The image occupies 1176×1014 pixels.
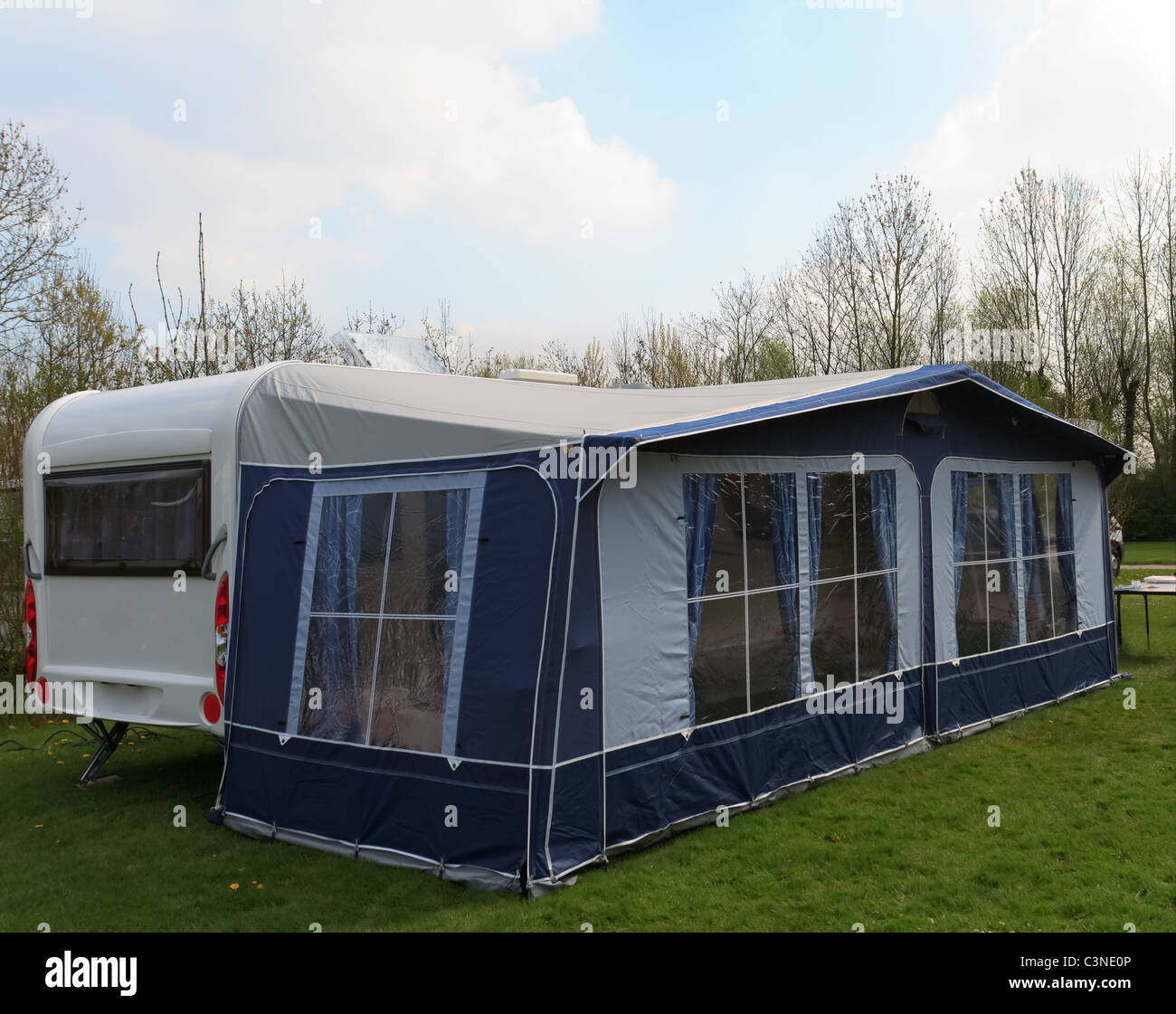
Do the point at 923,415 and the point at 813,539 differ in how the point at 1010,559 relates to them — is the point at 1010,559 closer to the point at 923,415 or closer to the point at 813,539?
the point at 923,415

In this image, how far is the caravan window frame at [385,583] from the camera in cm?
464

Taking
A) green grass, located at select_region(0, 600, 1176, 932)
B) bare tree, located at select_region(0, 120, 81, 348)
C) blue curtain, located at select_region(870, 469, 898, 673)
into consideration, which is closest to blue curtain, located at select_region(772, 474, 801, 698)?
green grass, located at select_region(0, 600, 1176, 932)

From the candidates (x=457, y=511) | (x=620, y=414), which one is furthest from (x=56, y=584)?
(x=620, y=414)

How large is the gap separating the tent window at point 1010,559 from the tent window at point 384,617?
13.6 feet

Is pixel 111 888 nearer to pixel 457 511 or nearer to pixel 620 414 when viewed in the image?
pixel 457 511

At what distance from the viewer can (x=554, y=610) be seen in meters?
4.41

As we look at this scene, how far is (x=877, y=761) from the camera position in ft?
21.4

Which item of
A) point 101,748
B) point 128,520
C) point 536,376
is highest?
point 536,376

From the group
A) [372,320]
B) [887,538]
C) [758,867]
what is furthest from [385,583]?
[372,320]

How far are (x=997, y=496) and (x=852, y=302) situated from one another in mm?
15236

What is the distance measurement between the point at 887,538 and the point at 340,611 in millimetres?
3596

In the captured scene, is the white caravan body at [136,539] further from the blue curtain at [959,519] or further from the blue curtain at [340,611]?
the blue curtain at [959,519]

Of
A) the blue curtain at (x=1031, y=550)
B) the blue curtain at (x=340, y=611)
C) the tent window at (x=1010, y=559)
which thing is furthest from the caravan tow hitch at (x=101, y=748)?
the blue curtain at (x=1031, y=550)

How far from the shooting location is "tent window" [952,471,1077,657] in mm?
7473
